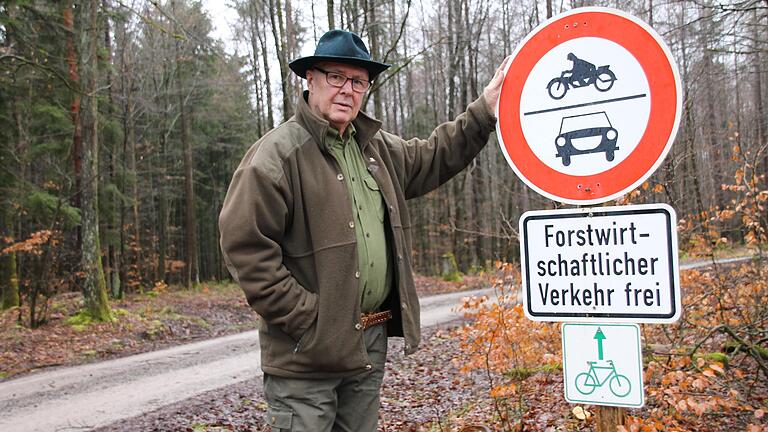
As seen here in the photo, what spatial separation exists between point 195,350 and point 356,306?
8.57 m

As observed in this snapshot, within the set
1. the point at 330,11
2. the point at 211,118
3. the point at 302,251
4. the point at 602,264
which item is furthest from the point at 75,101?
the point at 211,118

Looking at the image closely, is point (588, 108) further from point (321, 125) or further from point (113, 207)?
point (113, 207)

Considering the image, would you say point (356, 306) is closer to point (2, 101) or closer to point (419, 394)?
point (419, 394)

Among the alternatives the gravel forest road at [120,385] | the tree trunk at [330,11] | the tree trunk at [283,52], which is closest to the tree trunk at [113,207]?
the tree trunk at [283,52]

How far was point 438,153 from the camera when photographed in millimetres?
3232

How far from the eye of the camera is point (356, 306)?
262cm

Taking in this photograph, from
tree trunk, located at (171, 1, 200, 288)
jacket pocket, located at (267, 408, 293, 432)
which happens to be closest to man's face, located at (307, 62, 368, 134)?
jacket pocket, located at (267, 408, 293, 432)

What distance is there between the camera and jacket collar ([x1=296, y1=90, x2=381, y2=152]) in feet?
8.87

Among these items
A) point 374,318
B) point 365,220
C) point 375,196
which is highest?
A: point 375,196

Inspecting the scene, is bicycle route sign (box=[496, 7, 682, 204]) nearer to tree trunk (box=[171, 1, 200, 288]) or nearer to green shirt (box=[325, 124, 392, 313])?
green shirt (box=[325, 124, 392, 313])

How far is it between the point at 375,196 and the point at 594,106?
1192 millimetres

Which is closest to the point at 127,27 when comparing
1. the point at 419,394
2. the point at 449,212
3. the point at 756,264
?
the point at 449,212

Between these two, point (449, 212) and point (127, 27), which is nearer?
point (127, 27)

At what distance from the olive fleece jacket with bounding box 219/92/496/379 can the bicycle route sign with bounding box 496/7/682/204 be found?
58 centimetres
